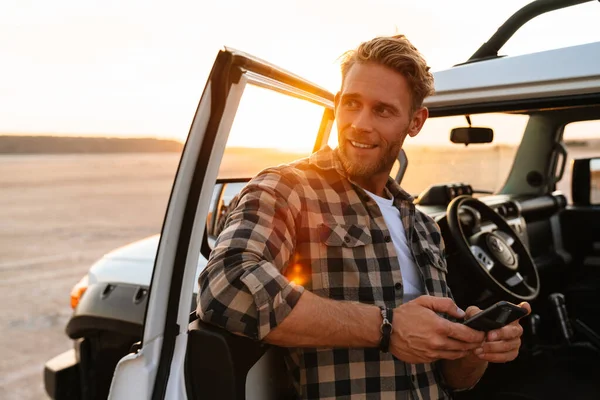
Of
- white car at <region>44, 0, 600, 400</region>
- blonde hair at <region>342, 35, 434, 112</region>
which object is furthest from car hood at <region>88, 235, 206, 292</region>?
blonde hair at <region>342, 35, 434, 112</region>

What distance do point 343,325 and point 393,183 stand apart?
0.81 metres

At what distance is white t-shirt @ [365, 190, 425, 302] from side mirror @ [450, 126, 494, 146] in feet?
3.70

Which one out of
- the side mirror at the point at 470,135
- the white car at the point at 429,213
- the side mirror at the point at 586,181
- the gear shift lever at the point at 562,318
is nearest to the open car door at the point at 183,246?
the white car at the point at 429,213

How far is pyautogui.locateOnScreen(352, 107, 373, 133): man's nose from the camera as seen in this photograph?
1.90m

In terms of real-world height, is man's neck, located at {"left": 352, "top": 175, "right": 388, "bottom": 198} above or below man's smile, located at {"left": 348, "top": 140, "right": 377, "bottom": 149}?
below

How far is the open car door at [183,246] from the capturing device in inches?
51.8

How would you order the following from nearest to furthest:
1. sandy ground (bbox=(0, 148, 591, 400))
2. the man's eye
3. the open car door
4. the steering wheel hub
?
the open car door → the man's eye → the steering wheel hub → sandy ground (bbox=(0, 148, 591, 400))

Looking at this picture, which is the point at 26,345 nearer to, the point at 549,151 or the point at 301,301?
the point at 301,301

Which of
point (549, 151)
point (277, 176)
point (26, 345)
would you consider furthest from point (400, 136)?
point (26, 345)

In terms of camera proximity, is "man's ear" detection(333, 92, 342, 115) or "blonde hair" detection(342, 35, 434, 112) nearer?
"blonde hair" detection(342, 35, 434, 112)

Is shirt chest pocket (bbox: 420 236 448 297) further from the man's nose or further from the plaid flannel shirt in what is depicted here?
the man's nose

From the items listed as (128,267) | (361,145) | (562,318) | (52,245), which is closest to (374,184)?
(361,145)

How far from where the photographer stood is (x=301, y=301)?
141 cm

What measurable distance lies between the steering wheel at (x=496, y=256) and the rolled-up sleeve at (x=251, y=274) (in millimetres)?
1243
